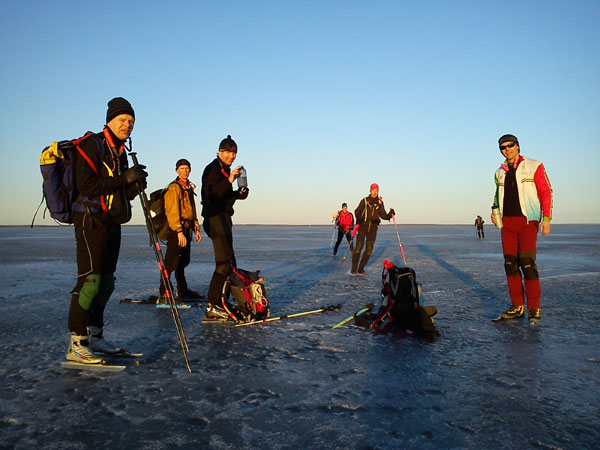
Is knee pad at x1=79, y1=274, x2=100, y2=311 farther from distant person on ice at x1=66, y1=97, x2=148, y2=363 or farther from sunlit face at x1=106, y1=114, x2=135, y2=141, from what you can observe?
sunlit face at x1=106, y1=114, x2=135, y2=141

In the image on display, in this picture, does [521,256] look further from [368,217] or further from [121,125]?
[368,217]

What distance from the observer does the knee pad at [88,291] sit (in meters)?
3.57

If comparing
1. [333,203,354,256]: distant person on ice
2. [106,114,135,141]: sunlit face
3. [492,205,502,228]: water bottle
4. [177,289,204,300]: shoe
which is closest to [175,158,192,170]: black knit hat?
[177,289,204,300]: shoe

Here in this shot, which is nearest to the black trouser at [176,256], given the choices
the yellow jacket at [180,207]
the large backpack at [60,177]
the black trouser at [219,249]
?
the yellow jacket at [180,207]

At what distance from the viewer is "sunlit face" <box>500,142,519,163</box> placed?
5.53 meters

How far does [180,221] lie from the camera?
654cm

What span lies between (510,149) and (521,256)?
1.36 metres

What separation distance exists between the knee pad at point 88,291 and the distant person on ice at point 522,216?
451 centimetres

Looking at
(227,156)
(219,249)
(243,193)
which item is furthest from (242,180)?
(219,249)

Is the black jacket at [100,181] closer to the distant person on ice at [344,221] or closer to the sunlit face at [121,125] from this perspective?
the sunlit face at [121,125]

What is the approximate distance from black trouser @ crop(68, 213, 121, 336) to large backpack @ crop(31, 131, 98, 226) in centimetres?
13

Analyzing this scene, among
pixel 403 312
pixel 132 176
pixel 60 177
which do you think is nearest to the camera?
pixel 60 177

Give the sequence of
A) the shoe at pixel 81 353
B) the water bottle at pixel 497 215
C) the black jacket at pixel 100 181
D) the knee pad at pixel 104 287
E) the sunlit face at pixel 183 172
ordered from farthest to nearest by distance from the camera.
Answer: the sunlit face at pixel 183 172 → the water bottle at pixel 497 215 → the knee pad at pixel 104 287 → the shoe at pixel 81 353 → the black jacket at pixel 100 181

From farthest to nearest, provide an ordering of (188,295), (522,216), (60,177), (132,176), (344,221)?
(344,221) < (188,295) < (522,216) < (132,176) < (60,177)
